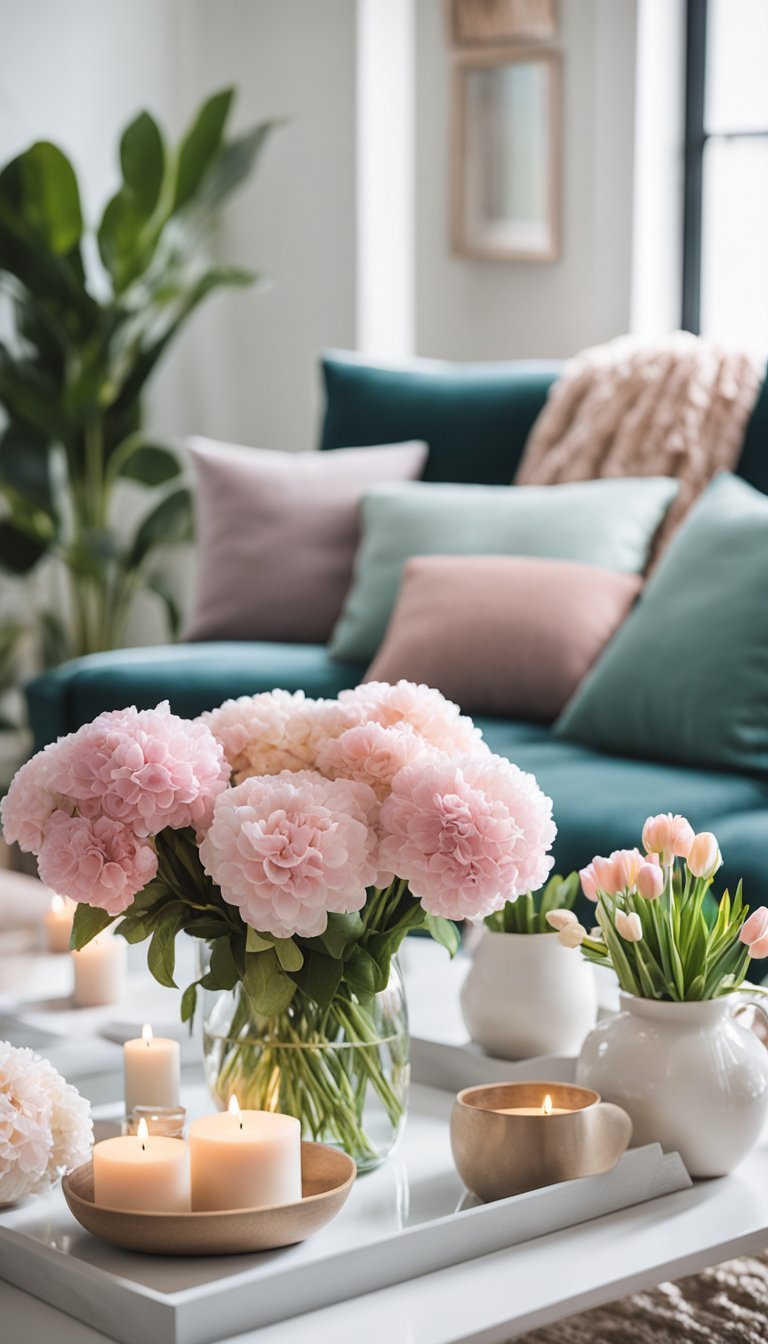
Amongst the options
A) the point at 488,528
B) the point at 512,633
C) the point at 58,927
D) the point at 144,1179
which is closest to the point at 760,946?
the point at 144,1179

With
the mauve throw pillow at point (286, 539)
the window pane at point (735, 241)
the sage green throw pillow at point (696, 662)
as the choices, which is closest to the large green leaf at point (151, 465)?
the mauve throw pillow at point (286, 539)

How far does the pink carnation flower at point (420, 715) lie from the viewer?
121 centimetres

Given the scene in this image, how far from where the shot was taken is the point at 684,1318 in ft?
5.54

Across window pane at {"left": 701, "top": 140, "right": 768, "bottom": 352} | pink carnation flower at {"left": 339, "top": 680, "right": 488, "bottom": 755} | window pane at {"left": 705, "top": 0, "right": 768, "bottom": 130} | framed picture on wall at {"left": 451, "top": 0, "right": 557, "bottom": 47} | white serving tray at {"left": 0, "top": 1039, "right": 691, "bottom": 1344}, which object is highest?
framed picture on wall at {"left": 451, "top": 0, "right": 557, "bottom": 47}

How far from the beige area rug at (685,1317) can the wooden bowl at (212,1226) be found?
Answer: 24.5 inches

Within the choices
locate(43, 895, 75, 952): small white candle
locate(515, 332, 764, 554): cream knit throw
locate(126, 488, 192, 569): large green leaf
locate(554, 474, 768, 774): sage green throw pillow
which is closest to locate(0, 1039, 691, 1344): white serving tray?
locate(43, 895, 75, 952): small white candle

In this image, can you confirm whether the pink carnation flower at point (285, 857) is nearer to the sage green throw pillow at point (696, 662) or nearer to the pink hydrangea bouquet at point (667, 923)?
the pink hydrangea bouquet at point (667, 923)

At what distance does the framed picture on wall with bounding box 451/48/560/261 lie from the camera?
392 centimetres

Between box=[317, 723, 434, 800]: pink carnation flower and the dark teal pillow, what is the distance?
2144 mm

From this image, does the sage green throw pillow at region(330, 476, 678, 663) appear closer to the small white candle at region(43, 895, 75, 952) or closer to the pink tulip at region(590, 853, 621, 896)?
the small white candle at region(43, 895, 75, 952)

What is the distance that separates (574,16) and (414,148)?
0.56m

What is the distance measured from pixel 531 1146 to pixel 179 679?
192cm

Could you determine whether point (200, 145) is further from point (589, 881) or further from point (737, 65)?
point (589, 881)

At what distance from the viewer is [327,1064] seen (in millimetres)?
1236
